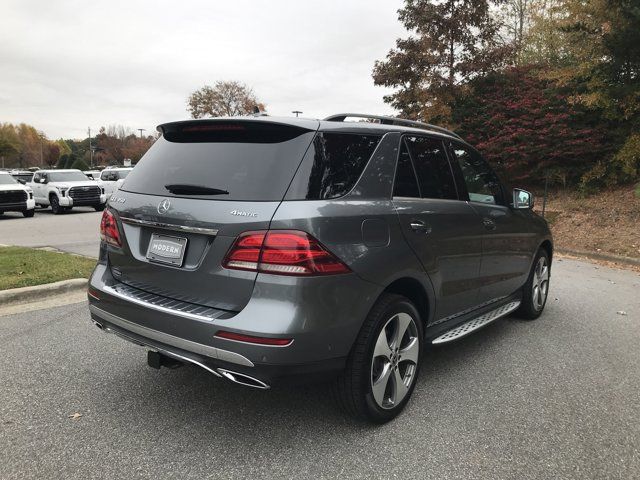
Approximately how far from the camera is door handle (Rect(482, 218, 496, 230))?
392 cm

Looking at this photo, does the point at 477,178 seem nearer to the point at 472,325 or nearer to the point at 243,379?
the point at 472,325

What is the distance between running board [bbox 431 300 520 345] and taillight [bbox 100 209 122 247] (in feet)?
7.23

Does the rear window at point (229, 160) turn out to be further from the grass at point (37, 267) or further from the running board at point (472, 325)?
the grass at point (37, 267)

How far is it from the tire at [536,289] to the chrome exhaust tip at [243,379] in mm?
3492

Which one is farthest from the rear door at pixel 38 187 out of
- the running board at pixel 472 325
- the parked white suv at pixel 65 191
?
the running board at pixel 472 325

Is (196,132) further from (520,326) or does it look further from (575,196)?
(575,196)

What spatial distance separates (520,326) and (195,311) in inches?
146

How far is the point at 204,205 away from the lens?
2615mm

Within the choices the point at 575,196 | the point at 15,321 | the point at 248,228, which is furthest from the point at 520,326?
the point at 575,196

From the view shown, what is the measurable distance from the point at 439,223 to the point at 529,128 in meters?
14.9

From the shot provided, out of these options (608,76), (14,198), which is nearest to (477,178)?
(608,76)

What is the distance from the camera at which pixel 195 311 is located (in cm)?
255

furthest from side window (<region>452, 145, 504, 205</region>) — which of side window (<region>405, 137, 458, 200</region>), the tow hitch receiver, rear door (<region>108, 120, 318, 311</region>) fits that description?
the tow hitch receiver

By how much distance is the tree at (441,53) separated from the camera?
17484 mm
